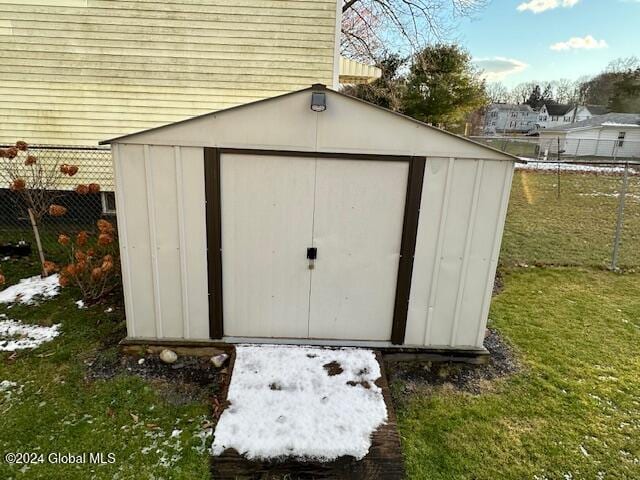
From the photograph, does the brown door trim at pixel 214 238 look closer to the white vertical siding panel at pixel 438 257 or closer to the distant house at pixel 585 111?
the white vertical siding panel at pixel 438 257

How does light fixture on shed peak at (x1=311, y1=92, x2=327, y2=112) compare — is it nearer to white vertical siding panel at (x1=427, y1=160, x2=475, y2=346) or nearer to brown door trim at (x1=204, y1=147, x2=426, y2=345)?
brown door trim at (x1=204, y1=147, x2=426, y2=345)

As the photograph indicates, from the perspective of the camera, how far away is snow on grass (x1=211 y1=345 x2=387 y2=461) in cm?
249

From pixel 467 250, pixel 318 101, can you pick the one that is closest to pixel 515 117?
pixel 467 250

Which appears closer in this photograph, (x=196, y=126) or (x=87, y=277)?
(x=196, y=126)

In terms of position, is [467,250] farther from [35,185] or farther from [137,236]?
[35,185]

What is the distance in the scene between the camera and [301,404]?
285 cm

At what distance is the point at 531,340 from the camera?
415 cm

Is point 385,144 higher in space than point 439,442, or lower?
higher

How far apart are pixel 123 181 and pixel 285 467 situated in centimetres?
247

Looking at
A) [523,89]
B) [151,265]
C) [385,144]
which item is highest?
[523,89]

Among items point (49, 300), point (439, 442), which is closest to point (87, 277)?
point (49, 300)

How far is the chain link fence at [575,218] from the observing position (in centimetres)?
670

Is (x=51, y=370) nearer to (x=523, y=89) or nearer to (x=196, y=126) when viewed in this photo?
(x=196, y=126)

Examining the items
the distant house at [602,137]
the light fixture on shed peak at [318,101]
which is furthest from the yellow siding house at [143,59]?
the distant house at [602,137]
